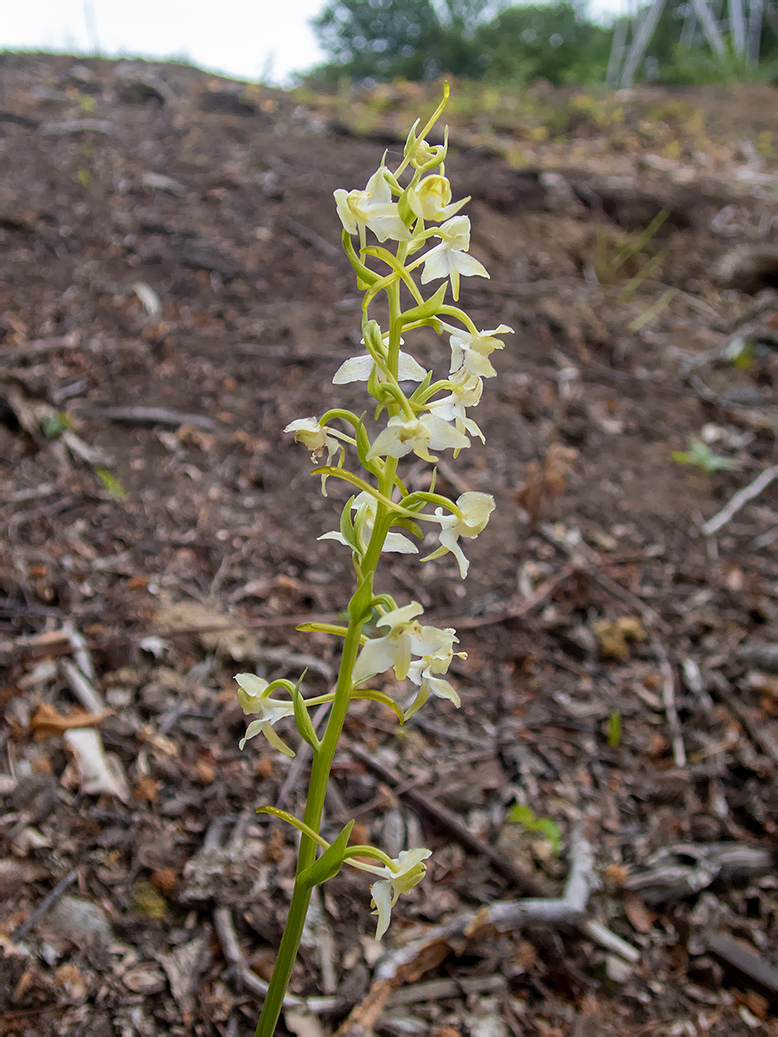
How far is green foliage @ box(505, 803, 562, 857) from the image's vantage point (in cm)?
206

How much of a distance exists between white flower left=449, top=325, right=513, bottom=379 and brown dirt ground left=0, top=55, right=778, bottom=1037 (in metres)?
1.44

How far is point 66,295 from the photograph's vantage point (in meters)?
4.20

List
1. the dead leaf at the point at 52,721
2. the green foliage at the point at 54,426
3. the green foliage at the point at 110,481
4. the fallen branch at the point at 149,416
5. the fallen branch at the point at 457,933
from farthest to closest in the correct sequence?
the fallen branch at the point at 149,416, the green foliage at the point at 54,426, the green foliage at the point at 110,481, the dead leaf at the point at 52,721, the fallen branch at the point at 457,933

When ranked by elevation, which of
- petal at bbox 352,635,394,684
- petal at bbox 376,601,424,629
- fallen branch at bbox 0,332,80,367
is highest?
petal at bbox 376,601,424,629

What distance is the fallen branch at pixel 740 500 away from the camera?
11.4 ft

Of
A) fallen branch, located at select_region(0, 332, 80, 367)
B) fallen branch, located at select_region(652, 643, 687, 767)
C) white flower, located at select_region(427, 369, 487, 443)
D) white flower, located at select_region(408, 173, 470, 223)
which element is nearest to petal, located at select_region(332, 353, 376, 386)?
white flower, located at select_region(427, 369, 487, 443)

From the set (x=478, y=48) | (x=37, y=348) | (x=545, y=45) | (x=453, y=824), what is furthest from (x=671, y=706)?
(x=545, y=45)

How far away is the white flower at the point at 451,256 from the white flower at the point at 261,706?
0.69 metres

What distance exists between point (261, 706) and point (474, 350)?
0.67 m

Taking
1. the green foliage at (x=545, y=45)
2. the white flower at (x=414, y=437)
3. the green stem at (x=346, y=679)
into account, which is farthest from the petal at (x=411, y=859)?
the green foliage at (x=545, y=45)

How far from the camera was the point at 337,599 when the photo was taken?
276 cm

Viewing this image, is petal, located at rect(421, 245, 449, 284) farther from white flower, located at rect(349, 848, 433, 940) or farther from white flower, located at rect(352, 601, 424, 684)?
white flower, located at rect(349, 848, 433, 940)

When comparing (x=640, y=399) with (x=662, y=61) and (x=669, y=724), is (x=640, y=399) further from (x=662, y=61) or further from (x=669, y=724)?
(x=662, y=61)

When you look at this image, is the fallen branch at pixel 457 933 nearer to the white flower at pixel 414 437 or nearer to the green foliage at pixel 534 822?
the green foliage at pixel 534 822
